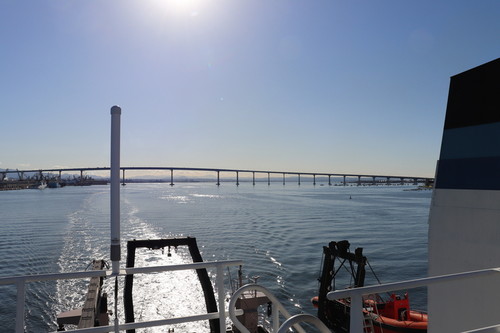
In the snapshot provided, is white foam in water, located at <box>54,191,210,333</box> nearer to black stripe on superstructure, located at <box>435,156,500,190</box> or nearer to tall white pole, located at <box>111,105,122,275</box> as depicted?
tall white pole, located at <box>111,105,122,275</box>

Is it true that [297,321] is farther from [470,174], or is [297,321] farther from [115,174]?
[470,174]

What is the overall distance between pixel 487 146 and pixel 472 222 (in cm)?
101

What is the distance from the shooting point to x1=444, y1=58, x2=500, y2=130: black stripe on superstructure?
4.59 meters

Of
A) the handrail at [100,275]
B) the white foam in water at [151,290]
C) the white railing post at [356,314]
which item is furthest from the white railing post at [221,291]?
the white foam in water at [151,290]

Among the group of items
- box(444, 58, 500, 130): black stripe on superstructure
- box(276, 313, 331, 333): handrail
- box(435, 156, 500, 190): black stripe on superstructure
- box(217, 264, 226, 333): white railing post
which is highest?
box(444, 58, 500, 130): black stripe on superstructure

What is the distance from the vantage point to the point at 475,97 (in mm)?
4906

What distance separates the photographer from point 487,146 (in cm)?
460

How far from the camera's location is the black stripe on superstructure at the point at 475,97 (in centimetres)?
459

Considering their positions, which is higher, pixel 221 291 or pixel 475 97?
pixel 475 97

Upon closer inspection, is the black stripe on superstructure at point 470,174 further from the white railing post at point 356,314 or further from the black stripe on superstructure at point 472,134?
the white railing post at point 356,314

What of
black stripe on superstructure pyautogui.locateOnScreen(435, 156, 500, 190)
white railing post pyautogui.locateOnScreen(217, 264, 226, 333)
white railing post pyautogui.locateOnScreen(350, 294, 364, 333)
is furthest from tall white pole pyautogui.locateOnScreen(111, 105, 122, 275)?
black stripe on superstructure pyautogui.locateOnScreen(435, 156, 500, 190)

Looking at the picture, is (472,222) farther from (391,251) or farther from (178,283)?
(391,251)

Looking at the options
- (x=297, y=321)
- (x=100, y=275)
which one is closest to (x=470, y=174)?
(x=297, y=321)

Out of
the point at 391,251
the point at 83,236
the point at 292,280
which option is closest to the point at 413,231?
the point at 391,251
